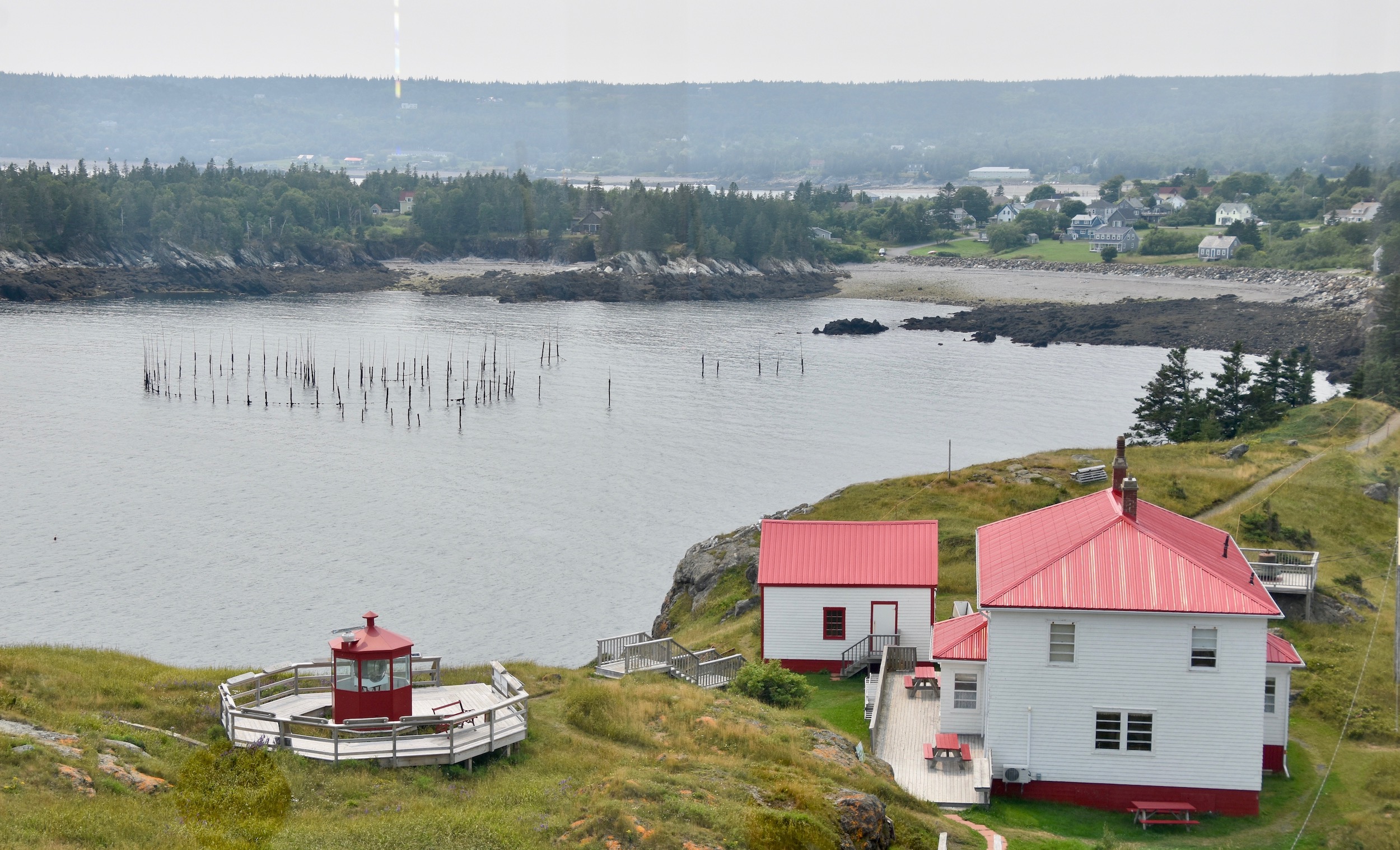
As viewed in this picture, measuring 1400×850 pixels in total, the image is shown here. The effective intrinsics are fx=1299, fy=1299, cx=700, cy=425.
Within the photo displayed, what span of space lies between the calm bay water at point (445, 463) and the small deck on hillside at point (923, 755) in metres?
17.3

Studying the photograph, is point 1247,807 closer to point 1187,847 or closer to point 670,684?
point 1187,847

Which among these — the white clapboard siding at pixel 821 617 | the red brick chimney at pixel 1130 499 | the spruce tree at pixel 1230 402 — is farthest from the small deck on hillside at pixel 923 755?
the spruce tree at pixel 1230 402

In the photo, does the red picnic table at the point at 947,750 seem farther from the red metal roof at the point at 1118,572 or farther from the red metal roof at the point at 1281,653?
the red metal roof at the point at 1281,653

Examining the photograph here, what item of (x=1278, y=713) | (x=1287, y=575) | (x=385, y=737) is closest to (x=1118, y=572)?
(x=1278, y=713)

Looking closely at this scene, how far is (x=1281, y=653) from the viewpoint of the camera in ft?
87.8

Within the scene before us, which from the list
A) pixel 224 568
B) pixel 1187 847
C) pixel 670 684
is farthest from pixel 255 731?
pixel 224 568

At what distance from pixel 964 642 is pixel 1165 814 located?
4.99 meters

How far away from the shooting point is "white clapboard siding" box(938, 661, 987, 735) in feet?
88.1

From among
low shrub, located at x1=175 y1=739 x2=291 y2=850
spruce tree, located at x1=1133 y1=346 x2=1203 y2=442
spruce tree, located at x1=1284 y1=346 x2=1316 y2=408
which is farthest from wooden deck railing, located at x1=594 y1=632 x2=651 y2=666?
spruce tree, located at x1=1284 y1=346 x2=1316 y2=408

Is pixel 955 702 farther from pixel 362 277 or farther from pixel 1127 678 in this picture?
pixel 362 277

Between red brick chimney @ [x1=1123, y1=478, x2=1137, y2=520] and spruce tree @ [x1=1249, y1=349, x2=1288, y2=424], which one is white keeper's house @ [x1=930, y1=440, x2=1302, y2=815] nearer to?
red brick chimney @ [x1=1123, y1=478, x2=1137, y2=520]

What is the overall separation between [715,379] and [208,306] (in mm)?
74030

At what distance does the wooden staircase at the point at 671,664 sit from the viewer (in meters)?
29.7

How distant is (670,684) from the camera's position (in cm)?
2692
